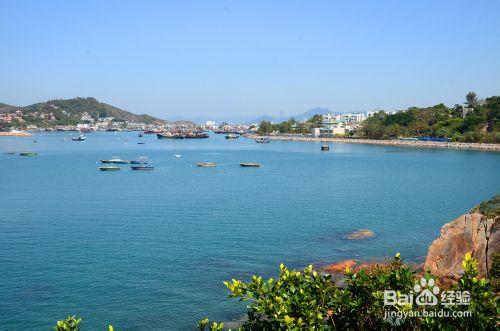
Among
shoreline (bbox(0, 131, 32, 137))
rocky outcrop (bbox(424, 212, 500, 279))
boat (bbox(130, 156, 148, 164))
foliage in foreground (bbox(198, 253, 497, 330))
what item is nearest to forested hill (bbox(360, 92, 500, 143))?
boat (bbox(130, 156, 148, 164))

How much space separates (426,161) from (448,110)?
59626 millimetres

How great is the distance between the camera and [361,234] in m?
25.6

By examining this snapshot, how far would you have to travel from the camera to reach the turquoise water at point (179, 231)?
1605cm

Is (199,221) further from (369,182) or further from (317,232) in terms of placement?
(369,182)

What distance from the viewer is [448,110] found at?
123m

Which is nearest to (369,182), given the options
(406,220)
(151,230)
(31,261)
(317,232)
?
(406,220)

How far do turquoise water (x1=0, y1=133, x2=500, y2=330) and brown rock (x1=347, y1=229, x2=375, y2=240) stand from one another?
0.54 metres

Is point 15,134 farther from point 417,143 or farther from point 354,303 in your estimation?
point 354,303

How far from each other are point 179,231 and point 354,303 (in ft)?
67.9

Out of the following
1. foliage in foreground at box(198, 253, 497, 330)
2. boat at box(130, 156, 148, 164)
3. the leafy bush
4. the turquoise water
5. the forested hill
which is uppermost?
the forested hill

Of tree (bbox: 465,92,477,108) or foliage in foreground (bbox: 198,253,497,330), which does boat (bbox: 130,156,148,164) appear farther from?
tree (bbox: 465,92,477,108)

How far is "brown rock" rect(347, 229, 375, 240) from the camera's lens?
24.9 meters

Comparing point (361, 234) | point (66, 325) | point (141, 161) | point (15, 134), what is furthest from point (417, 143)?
point (15, 134)

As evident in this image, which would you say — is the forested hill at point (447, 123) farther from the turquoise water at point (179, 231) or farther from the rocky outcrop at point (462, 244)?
the rocky outcrop at point (462, 244)
